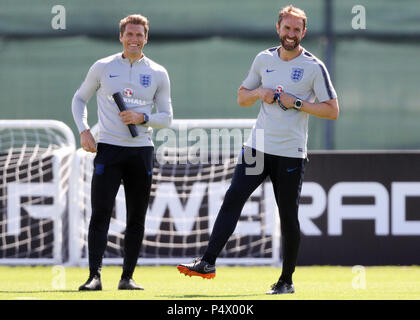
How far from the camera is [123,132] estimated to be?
6.98 meters

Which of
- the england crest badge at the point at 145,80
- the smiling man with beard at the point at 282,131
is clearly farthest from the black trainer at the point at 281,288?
the england crest badge at the point at 145,80

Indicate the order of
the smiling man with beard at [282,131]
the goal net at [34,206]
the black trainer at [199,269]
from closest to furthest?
1. the black trainer at [199,269]
2. the smiling man with beard at [282,131]
3. the goal net at [34,206]

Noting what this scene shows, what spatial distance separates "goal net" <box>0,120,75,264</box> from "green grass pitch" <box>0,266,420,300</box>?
8.6 inches

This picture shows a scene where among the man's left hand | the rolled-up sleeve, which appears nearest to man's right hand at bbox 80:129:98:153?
the man's left hand

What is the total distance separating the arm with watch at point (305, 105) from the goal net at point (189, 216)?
11.6 ft

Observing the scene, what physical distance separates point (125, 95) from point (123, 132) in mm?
248

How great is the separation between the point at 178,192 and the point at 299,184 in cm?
367

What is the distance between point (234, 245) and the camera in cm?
1023

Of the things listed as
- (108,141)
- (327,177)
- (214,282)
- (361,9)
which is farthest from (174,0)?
(108,141)

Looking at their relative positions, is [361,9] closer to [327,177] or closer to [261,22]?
[261,22]

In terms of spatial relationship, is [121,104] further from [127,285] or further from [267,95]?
[127,285]

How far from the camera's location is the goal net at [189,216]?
401 inches

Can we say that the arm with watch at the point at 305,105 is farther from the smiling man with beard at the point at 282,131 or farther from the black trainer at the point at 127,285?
the black trainer at the point at 127,285

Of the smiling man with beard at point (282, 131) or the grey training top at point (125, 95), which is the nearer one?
the smiling man with beard at point (282, 131)
